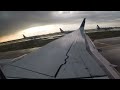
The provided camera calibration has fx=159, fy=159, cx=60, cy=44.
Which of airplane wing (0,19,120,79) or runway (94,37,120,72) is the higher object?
airplane wing (0,19,120,79)

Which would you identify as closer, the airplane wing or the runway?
the airplane wing

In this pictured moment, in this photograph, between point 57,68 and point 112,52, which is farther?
point 112,52

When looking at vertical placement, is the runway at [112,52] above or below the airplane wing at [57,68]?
below

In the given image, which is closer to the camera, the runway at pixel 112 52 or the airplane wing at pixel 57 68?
the airplane wing at pixel 57 68

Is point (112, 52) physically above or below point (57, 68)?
below
